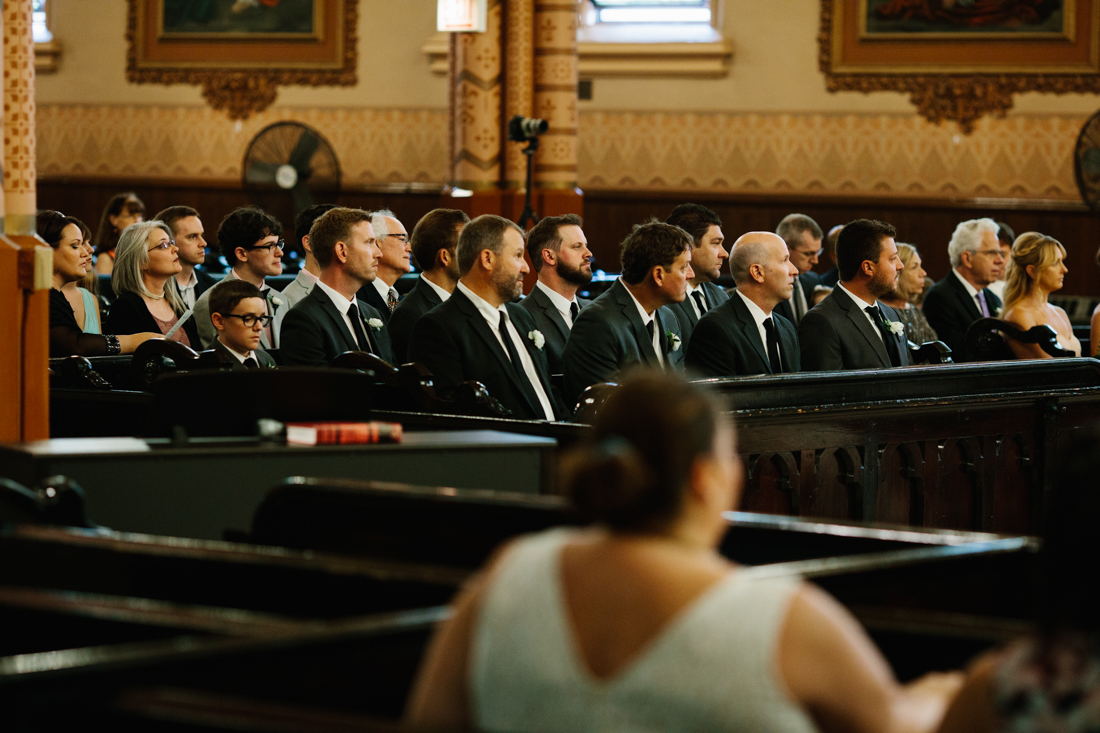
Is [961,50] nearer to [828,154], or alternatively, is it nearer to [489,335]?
[828,154]

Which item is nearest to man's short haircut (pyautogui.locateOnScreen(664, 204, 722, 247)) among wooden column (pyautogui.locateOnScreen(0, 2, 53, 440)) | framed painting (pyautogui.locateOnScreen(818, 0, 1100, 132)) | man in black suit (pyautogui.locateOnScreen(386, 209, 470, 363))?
man in black suit (pyautogui.locateOnScreen(386, 209, 470, 363))

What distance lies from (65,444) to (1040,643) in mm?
2227

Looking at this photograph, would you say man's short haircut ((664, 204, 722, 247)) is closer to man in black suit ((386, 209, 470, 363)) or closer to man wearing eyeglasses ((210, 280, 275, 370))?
man in black suit ((386, 209, 470, 363))

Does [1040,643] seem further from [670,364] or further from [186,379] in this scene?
[670,364]

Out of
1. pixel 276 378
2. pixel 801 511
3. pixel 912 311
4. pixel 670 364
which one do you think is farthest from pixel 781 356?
pixel 276 378

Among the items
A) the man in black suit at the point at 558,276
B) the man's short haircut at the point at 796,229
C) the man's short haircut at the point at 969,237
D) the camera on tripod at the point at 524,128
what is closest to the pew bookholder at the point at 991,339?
the man's short haircut at the point at 969,237

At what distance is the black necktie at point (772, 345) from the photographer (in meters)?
5.87

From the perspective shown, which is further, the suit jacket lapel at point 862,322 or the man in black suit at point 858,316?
the suit jacket lapel at point 862,322

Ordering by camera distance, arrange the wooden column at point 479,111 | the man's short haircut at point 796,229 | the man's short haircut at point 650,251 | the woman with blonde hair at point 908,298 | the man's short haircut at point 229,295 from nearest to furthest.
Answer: the man's short haircut at point 229,295
the man's short haircut at point 650,251
the woman with blonde hair at point 908,298
the man's short haircut at point 796,229
the wooden column at point 479,111

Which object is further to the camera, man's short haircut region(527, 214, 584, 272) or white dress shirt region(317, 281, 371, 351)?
man's short haircut region(527, 214, 584, 272)

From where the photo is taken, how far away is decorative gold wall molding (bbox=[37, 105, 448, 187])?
41.3 ft

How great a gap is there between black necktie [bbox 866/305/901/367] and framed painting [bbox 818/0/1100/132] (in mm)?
5696

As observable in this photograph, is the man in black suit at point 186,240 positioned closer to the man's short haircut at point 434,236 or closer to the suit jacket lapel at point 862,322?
the man's short haircut at point 434,236

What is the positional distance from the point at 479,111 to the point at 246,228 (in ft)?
11.6
